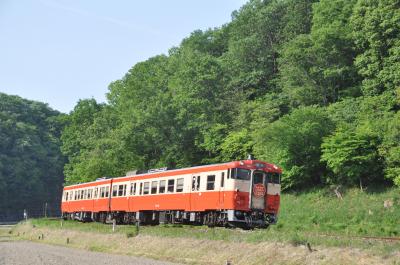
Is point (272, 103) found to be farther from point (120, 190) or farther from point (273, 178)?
A: point (273, 178)

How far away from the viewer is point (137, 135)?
58.9 m

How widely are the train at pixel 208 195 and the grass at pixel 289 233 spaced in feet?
3.03

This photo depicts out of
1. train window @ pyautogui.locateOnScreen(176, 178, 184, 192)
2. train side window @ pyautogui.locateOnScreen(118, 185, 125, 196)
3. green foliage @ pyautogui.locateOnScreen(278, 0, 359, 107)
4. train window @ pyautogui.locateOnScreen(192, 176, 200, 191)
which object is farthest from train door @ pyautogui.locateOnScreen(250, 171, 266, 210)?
green foliage @ pyautogui.locateOnScreen(278, 0, 359, 107)

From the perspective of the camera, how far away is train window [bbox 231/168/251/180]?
2462cm

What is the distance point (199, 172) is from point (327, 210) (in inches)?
586

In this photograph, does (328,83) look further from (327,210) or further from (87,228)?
(87,228)

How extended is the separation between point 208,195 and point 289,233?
685 centimetres

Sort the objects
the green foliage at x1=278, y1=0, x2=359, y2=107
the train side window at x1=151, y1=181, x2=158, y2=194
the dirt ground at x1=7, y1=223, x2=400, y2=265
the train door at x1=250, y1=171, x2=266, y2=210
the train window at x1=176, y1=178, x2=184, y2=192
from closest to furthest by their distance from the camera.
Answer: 1. the dirt ground at x1=7, y1=223, x2=400, y2=265
2. the train door at x1=250, y1=171, x2=266, y2=210
3. the train window at x1=176, y1=178, x2=184, y2=192
4. the train side window at x1=151, y1=181, x2=158, y2=194
5. the green foliage at x1=278, y1=0, x2=359, y2=107

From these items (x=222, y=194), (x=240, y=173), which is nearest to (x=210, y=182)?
(x=222, y=194)

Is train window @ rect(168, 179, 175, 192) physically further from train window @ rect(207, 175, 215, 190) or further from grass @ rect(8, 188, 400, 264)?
train window @ rect(207, 175, 215, 190)

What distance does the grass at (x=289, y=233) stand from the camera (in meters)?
17.3

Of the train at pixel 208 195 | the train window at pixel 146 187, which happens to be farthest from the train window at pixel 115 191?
the train window at pixel 146 187

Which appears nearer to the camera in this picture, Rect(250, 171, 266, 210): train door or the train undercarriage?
the train undercarriage

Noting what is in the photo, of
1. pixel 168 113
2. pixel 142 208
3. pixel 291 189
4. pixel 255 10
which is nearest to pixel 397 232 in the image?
pixel 142 208
